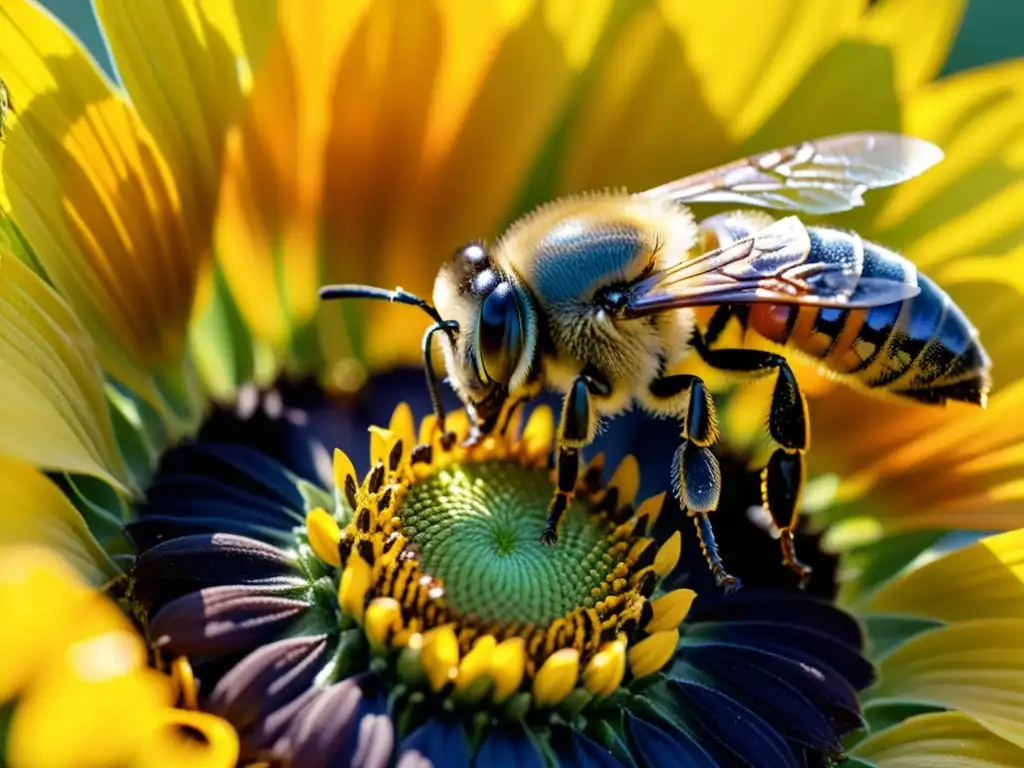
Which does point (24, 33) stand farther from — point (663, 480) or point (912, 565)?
point (912, 565)

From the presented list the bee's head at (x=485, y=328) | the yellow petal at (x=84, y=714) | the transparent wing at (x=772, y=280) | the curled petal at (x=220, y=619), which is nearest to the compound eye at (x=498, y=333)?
the bee's head at (x=485, y=328)

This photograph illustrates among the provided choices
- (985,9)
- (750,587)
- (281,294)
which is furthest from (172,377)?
(985,9)

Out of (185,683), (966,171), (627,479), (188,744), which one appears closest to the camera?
(188,744)

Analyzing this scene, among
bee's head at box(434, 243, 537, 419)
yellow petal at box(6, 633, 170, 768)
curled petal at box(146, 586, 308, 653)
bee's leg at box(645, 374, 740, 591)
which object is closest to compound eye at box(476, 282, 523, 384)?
bee's head at box(434, 243, 537, 419)

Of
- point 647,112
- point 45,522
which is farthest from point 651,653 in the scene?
point 647,112

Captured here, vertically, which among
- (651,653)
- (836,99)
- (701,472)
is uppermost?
(836,99)

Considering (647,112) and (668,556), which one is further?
(647,112)

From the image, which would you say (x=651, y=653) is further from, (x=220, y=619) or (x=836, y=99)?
(x=836, y=99)

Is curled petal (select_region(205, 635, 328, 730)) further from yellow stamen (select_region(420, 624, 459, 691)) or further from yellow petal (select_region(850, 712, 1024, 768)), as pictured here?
yellow petal (select_region(850, 712, 1024, 768))
